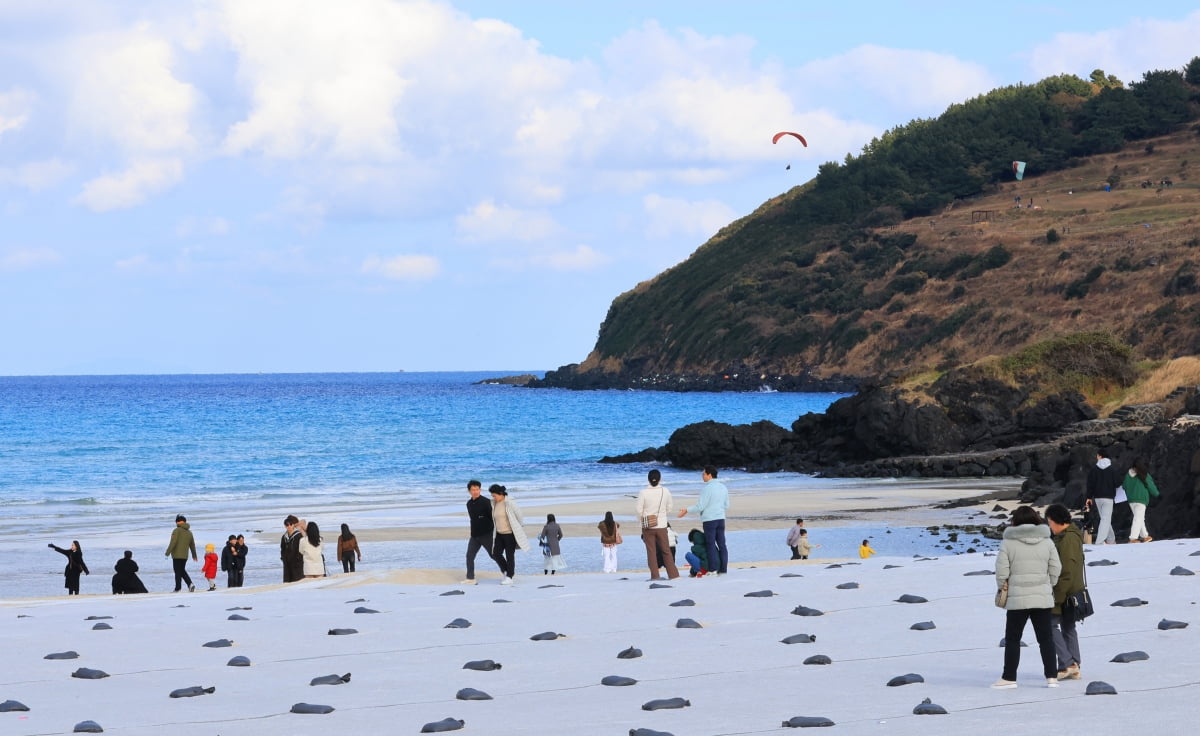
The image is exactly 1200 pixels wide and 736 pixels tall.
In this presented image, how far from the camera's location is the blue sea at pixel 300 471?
3169 cm

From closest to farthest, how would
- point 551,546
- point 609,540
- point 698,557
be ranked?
point 698,557 → point 609,540 → point 551,546

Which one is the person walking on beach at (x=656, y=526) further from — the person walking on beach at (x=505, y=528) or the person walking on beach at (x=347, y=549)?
the person walking on beach at (x=347, y=549)

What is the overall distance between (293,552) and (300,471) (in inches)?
1674

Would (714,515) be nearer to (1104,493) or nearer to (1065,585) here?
(1104,493)

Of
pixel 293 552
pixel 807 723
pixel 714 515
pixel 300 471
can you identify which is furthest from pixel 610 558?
pixel 300 471

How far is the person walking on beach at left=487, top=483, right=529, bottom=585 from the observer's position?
18531mm

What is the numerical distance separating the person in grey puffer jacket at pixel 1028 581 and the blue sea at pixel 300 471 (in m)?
15.9

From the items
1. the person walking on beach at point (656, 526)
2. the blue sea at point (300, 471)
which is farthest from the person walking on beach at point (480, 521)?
the blue sea at point (300, 471)

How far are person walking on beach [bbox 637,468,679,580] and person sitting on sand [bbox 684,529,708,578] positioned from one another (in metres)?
0.49

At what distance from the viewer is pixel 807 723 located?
8680mm

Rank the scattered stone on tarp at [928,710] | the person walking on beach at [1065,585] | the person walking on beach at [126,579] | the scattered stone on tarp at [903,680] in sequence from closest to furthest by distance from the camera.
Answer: the scattered stone on tarp at [928,710]
the person walking on beach at [1065,585]
the scattered stone on tarp at [903,680]
the person walking on beach at [126,579]

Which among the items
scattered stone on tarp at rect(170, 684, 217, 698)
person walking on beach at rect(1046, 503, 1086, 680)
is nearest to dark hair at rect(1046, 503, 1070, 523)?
person walking on beach at rect(1046, 503, 1086, 680)

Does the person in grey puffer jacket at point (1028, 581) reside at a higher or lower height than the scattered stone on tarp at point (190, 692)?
higher

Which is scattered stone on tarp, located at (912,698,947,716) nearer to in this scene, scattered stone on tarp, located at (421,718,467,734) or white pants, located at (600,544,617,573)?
scattered stone on tarp, located at (421,718,467,734)
